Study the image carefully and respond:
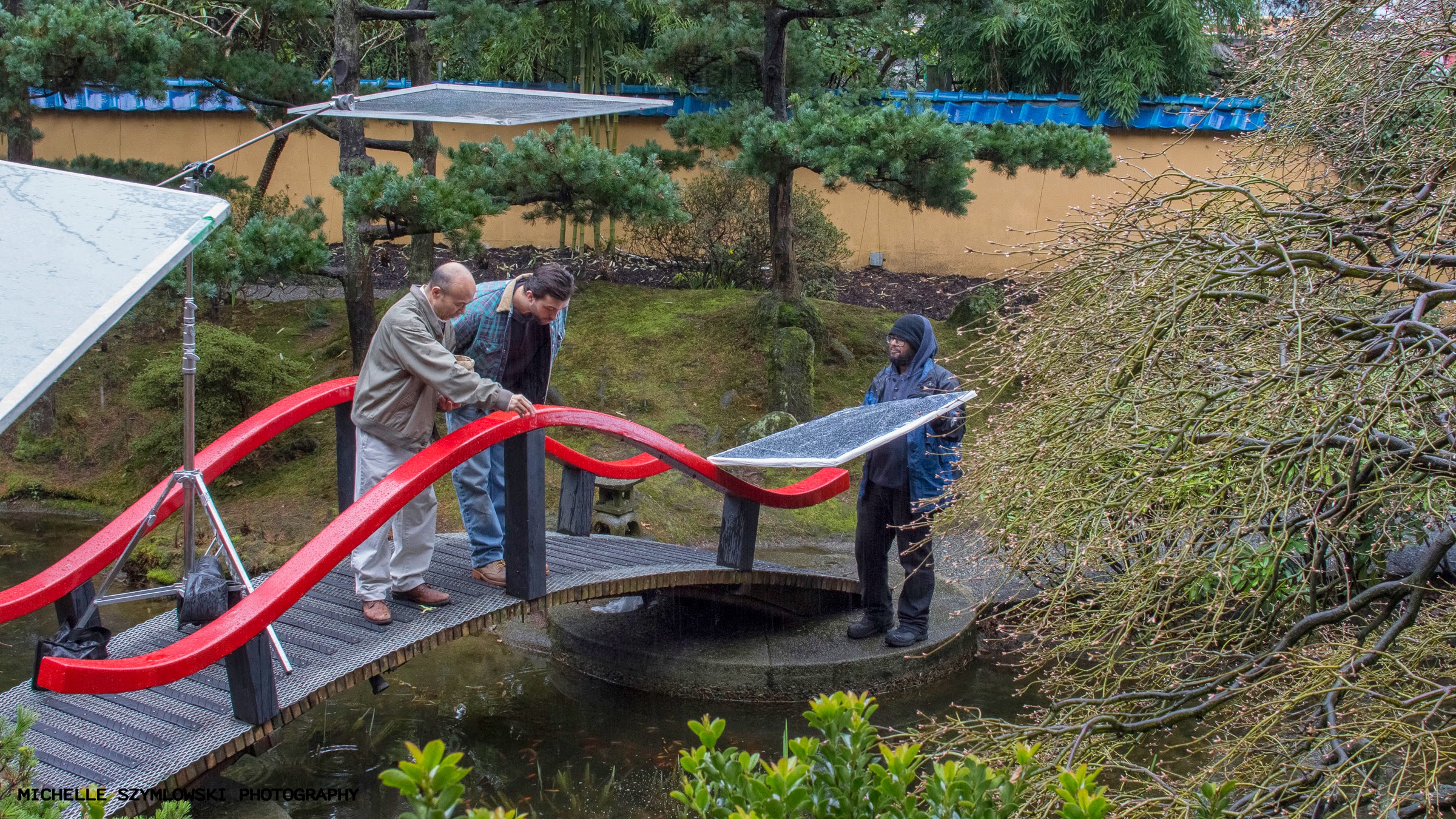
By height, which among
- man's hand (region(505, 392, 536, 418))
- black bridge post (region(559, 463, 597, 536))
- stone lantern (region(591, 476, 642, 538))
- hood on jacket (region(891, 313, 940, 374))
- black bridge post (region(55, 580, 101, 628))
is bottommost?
stone lantern (region(591, 476, 642, 538))

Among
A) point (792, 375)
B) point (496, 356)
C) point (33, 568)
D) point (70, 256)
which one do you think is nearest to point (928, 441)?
point (496, 356)

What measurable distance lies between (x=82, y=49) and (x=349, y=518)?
15.3 feet

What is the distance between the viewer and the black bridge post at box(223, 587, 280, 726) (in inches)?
152

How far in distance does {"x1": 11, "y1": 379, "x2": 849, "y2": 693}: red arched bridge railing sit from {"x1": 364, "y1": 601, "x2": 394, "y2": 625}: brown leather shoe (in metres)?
0.39

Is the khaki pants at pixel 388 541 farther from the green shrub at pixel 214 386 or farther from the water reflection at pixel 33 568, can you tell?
the green shrub at pixel 214 386

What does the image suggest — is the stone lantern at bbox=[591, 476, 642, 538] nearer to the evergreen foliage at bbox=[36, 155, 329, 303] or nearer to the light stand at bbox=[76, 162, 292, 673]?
the evergreen foliage at bbox=[36, 155, 329, 303]

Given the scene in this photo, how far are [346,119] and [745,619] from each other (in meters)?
4.87

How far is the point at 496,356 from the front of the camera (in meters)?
5.16

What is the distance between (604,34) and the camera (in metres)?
11.2

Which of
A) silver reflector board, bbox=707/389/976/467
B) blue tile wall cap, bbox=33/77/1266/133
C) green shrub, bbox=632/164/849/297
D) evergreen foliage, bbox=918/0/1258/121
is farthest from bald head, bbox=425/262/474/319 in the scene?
evergreen foliage, bbox=918/0/1258/121

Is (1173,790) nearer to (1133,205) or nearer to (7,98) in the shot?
(1133,205)

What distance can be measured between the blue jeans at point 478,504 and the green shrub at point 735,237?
5841 mm

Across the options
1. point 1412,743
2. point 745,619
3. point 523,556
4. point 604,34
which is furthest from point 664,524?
point 1412,743

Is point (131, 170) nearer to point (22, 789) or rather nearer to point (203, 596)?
point (203, 596)
